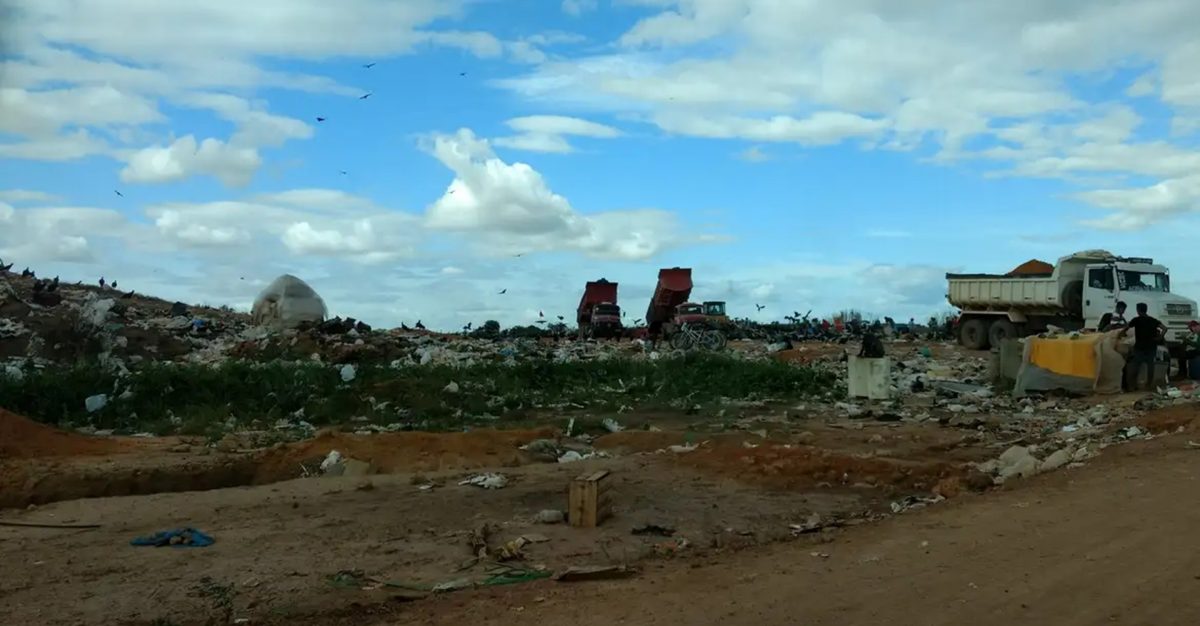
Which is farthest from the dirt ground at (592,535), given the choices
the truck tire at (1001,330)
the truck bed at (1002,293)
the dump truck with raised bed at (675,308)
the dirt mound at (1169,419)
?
the dump truck with raised bed at (675,308)

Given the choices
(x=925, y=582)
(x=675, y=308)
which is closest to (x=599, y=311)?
(x=675, y=308)

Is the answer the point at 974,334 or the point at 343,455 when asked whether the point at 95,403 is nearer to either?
the point at 343,455

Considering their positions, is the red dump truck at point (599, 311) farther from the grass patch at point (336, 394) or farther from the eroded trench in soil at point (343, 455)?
the eroded trench in soil at point (343, 455)

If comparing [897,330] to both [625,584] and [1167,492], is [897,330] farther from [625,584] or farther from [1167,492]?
[625,584]

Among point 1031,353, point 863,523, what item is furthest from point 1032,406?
point 863,523

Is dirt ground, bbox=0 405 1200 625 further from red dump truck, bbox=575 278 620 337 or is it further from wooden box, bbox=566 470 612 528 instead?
red dump truck, bbox=575 278 620 337

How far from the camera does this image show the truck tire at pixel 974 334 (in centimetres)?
2512

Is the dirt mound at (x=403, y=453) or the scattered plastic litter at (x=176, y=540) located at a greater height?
the dirt mound at (x=403, y=453)

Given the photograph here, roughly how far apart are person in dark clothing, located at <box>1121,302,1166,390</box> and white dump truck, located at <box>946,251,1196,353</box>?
3934mm

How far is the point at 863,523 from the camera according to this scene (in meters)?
6.47

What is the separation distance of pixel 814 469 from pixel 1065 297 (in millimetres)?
17116

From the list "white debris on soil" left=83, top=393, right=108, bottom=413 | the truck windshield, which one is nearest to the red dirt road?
"white debris on soil" left=83, top=393, right=108, bottom=413

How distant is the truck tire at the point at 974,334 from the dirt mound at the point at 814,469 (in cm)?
1784

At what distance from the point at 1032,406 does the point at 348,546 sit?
1118 centimetres
